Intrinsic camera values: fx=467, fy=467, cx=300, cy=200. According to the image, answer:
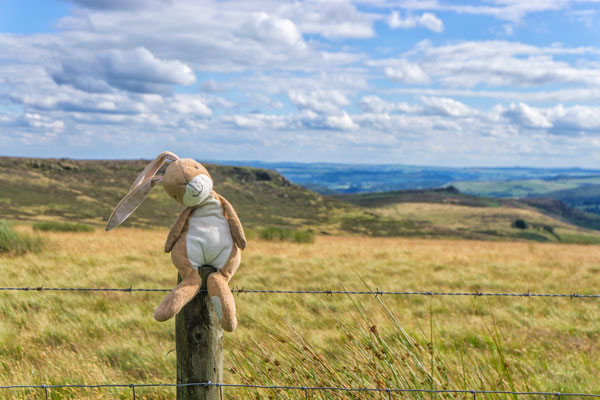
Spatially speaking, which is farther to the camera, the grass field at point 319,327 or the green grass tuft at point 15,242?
the green grass tuft at point 15,242

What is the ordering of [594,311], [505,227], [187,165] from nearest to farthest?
[187,165]
[594,311]
[505,227]

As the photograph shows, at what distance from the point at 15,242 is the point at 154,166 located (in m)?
11.8

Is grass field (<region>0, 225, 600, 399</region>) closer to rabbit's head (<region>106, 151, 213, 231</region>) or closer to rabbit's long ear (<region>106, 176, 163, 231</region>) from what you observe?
rabbit's head (<region>106, 151, 213, 231</region>)

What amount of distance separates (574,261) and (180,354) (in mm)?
15143

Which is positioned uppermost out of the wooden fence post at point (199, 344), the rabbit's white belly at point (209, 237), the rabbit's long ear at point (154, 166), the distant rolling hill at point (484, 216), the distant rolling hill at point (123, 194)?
the rabbit's long ear at point (154, 166)

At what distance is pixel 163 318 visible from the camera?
2264 mm

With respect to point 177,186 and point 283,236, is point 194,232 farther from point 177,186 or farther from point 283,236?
point 283,236

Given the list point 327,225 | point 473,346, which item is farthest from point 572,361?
point 327,225

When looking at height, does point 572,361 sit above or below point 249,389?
below

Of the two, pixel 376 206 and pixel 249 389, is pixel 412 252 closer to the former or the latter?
pixel 249 389

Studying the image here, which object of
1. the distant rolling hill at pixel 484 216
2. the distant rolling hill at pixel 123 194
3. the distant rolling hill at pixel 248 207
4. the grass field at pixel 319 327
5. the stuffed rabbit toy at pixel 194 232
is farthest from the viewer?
the distant rolling hill at pixel 484 216

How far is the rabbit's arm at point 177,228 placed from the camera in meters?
2.50

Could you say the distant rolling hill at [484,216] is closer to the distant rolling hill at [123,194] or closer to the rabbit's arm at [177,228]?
the distant rolling hill at [123,194]

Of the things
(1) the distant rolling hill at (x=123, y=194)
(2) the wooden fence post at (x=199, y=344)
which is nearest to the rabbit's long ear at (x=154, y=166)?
(2) the wooden fence post at (x=199, y=344)
